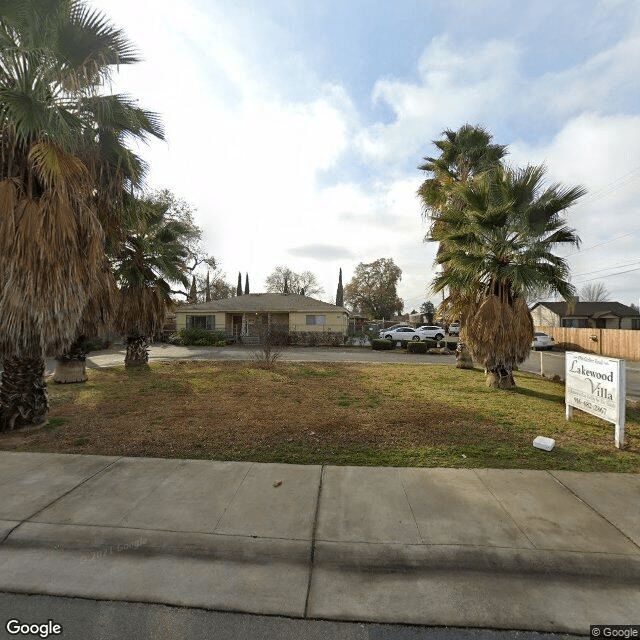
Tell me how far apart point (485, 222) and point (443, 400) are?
4.75 metres

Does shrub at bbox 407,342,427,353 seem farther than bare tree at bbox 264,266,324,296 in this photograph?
No

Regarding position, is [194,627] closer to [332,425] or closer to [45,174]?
[332,425]

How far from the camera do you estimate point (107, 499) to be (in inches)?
146

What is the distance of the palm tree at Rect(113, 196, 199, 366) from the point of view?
12.4m

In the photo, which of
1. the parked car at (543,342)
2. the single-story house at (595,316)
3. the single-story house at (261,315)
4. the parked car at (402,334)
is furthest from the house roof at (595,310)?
the single-story house at (261,315)

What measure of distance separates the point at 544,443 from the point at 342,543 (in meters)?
3.85

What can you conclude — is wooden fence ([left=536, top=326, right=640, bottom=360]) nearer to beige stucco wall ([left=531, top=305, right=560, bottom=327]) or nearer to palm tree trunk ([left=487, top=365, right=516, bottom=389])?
beige stucco wall ([left=531, top=305, right=560, bottom=327])

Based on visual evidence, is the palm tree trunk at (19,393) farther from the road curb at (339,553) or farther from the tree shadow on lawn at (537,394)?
the tree shadow on lawn at (537,394)

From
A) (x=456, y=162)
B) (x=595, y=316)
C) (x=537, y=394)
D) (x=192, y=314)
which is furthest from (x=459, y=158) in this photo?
(x=595, y=316)

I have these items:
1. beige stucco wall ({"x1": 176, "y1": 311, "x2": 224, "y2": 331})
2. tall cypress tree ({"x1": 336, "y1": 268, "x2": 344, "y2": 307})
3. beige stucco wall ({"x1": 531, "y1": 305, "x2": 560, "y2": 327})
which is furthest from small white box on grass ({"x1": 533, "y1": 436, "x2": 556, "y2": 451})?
tall cypress tree ({"x1": 336, "y1": 268, "x2": 344, "y2": 307})

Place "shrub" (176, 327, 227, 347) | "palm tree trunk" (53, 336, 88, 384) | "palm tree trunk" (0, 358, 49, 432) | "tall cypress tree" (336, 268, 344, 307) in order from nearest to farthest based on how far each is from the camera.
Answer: "palm tree trunk" (0, 358, 49, 432) → "palm tree trunk" (53, 336, 88, 384) → "shrub" (176, 327, 227, 347) → "tall cypress tree" (336, 268, 344, 307)

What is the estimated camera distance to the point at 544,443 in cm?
Result: 514

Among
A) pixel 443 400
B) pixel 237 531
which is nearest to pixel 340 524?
pixel 237 531

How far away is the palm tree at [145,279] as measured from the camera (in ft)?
40.8
